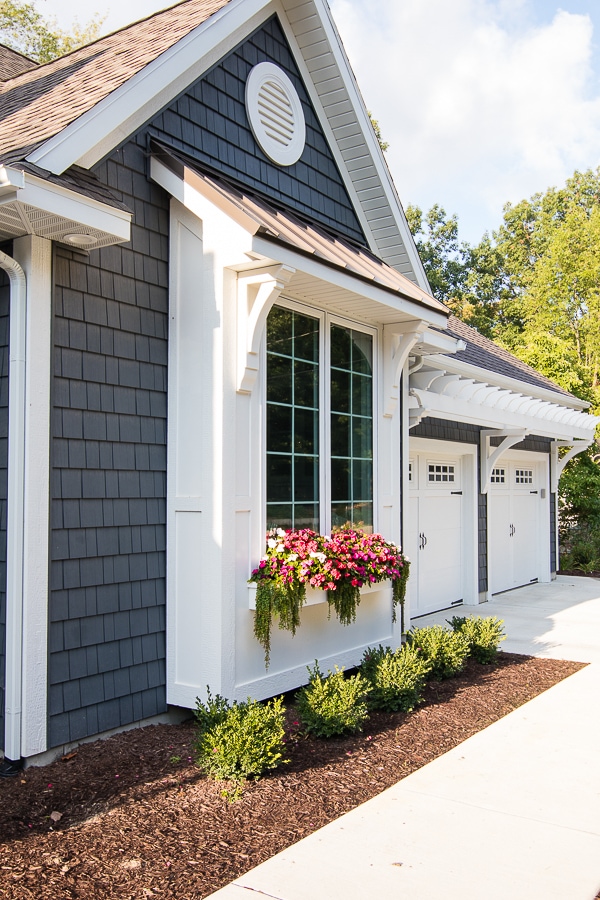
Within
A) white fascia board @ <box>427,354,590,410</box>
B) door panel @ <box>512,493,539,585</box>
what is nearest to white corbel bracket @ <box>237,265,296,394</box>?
white fascia board @ <box>427,354,590,410</box>

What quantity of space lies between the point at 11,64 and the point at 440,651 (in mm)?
7598

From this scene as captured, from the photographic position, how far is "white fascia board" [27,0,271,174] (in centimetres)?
404

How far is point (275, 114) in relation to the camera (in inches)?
233

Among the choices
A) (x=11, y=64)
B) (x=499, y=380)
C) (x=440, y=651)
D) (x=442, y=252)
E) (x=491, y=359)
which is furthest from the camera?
(x=442, y=252)

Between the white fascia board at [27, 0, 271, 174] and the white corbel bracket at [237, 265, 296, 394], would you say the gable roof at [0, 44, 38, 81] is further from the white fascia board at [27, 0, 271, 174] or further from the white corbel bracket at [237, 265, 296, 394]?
the white corbel bracket at [237, 265, 296, 394]

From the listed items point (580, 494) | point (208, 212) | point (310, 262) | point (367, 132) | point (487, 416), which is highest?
point (367, 132)

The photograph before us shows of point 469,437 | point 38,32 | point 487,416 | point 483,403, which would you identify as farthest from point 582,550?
point 38,32

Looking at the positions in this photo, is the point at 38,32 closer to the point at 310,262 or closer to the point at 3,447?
the point at 310,262

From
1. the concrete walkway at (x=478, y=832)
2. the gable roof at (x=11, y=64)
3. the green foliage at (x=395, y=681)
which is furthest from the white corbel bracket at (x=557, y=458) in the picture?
the gable roof at (x=11, y=64)

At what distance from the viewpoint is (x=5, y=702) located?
3.99 metres

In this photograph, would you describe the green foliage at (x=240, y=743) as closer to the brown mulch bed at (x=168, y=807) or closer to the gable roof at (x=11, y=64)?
the brown mulch bed at (x=168, y=807)

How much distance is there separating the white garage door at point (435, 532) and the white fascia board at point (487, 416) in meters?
0.86

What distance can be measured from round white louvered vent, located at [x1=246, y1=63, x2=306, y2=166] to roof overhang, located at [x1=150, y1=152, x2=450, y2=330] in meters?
0.62

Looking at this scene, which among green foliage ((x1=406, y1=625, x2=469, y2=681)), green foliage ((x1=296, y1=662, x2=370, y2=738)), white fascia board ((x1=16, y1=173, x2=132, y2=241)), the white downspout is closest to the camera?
white fascia board ((x1=16, y1=173, x2=132, y2=241))
